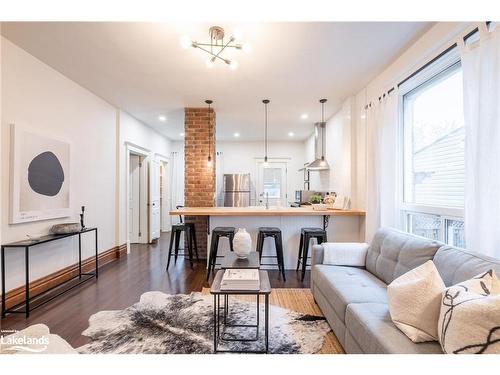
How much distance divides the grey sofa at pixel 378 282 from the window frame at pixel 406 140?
0.45 metres

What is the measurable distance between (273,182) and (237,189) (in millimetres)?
1324

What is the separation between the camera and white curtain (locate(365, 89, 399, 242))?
9.62 ft

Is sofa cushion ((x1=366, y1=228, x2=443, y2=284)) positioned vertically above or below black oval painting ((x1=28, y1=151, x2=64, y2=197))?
below

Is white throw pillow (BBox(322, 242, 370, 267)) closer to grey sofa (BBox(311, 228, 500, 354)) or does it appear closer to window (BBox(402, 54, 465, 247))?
grey sofa (BBox(311, 228, 500, 354))

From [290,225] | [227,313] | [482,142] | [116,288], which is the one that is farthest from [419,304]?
[116,288]

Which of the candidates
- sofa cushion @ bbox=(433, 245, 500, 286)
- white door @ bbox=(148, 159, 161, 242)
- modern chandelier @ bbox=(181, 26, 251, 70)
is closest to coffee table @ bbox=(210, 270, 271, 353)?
sofa cushion @ bbox=(433, 245, 500, 286)

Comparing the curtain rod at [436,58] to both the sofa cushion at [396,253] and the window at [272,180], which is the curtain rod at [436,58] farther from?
the window at [272,180]

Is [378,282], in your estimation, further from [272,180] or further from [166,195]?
[166,195]

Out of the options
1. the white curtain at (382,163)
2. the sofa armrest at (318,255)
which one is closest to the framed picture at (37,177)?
the sofa armrest at (318,255)

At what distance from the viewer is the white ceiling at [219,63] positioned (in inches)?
90.7

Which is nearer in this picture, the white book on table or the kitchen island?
the white book on table

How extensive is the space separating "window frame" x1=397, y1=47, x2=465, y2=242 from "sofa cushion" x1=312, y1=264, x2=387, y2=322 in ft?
2.91
